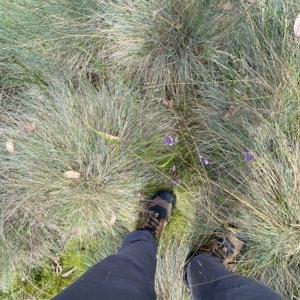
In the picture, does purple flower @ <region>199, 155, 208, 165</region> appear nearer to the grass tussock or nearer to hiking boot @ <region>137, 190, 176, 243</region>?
the grass tussock

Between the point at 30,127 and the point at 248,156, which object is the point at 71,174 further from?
the point at 248,156

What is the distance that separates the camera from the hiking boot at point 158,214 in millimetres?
1980

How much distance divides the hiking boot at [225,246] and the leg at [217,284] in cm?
7

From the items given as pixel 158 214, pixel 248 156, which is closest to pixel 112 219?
pixel 158 214

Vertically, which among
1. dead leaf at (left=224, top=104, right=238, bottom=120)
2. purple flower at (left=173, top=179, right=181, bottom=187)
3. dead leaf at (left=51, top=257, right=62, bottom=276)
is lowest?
dead leaf at (left=51, top=257, right=62, bottom=276)

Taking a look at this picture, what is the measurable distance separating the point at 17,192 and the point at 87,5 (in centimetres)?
120

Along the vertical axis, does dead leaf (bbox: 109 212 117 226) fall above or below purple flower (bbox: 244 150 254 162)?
below

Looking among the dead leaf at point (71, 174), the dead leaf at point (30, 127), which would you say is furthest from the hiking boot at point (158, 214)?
the dead leaf at point (30, 127)

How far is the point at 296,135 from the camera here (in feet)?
5.74

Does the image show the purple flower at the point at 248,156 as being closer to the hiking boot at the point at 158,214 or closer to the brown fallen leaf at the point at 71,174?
the hiking boot at the point at 158,214

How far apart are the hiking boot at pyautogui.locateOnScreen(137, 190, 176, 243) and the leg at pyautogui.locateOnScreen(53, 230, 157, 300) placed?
0.11m

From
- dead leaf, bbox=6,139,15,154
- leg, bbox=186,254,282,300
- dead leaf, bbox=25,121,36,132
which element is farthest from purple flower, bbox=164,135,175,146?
dead leaf, bbox=6,139,15,154

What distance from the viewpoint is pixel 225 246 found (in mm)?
1935

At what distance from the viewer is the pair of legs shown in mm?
1288
